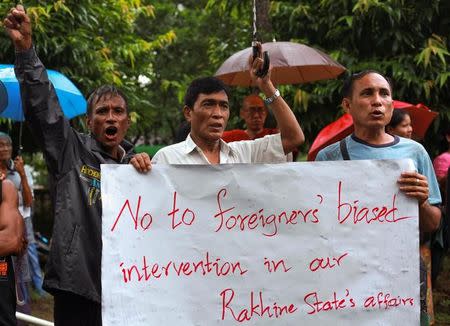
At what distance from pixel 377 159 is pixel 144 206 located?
1.04m

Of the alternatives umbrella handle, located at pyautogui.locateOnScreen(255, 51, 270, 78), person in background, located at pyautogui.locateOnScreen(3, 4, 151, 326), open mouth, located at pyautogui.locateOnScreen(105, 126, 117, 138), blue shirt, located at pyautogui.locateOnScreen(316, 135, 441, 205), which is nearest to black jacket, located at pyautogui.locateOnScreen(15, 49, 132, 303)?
person in background, located at pyautogui.locateOnScreen(3, 4, 151, 326)

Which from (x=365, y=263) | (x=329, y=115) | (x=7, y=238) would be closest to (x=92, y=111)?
(x=7, y=238)

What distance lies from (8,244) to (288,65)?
3.52m

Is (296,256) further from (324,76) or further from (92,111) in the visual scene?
(324,76)

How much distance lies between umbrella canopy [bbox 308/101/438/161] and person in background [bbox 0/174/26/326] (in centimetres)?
262

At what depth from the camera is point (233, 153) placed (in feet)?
11.8

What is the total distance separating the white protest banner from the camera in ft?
10.2

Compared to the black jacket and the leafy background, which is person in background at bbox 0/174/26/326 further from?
the leafy background

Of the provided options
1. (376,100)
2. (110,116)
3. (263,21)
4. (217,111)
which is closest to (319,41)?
Answer: (263,21)

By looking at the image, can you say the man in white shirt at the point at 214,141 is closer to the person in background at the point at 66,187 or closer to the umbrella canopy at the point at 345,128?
the person in background at the point at 66,187

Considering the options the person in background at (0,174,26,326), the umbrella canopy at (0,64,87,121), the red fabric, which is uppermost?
the umbrella canopy at (0,64,87,121)

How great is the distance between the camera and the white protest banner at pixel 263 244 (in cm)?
312

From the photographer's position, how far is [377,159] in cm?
332

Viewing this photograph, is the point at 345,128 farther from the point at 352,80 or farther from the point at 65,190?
the point at 65,190
